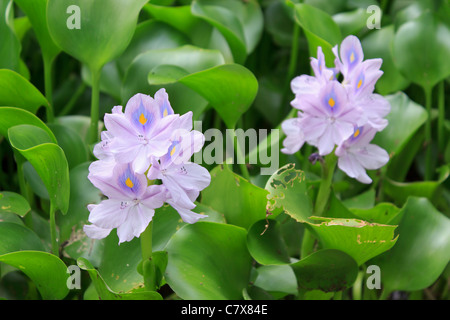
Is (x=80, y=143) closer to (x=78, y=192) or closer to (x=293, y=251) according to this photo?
(x=78, y=192)

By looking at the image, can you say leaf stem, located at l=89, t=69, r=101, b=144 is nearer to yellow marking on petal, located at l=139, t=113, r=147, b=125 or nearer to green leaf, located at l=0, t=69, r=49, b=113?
green leaf, located at l=0, t=69, r=49, b=113

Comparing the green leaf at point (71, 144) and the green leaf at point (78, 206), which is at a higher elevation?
the green leaf at point (71, 144)

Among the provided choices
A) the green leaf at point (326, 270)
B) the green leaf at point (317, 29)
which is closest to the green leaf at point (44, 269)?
the green leaf at point (326, 270)

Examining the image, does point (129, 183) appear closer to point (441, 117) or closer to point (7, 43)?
point (7, 43)

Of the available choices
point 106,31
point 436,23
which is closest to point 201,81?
point 106,31

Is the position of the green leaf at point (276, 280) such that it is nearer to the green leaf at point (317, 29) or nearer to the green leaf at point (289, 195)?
the green leaf at point (289, 195)
